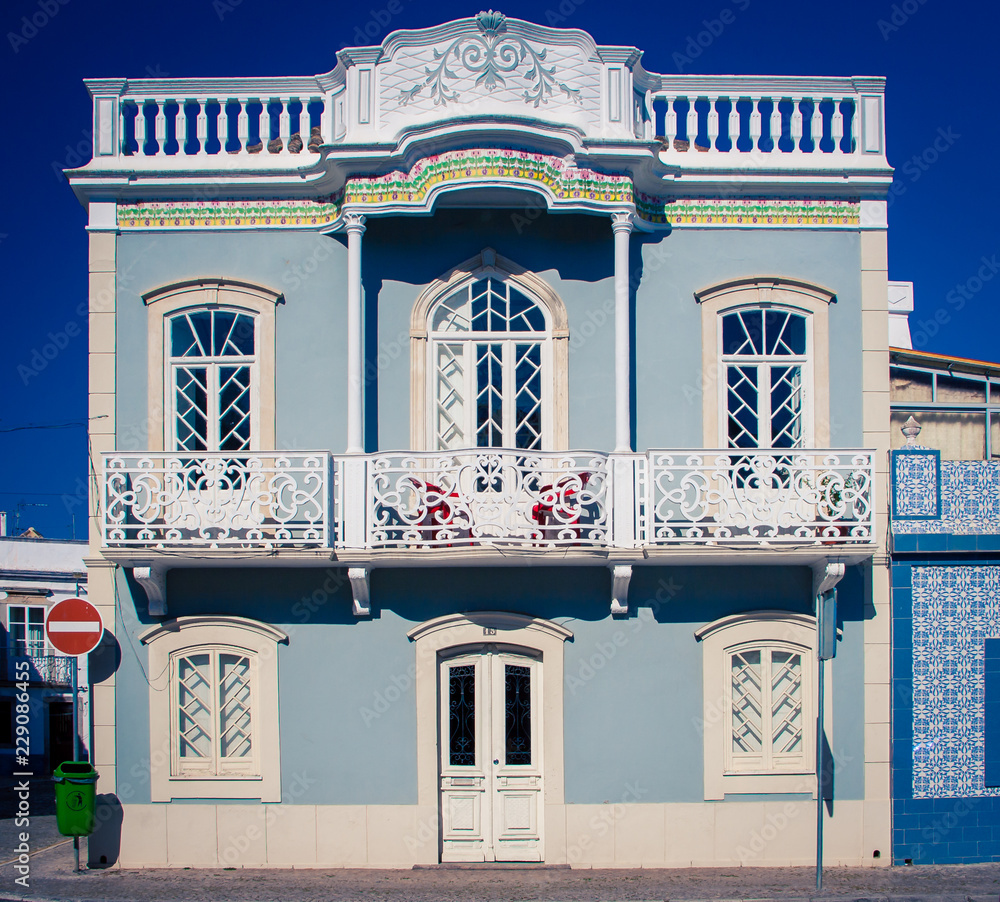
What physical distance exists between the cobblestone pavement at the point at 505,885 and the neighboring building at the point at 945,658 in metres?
0.48

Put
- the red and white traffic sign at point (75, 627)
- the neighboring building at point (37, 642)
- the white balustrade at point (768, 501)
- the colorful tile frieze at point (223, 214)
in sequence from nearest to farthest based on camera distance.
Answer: the white balustrade at point (768, 501) → the red and white traffic sign at point (75, 627) → the colorful tile frieze at point (223, 214) → the neighboring building at point (37, 642)

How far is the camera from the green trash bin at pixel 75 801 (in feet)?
36.5

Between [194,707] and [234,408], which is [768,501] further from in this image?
[194,707]

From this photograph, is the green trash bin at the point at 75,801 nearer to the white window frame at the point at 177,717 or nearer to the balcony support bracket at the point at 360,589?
the white window frame at the point at 177,717

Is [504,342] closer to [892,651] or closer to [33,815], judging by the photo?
[892,651]

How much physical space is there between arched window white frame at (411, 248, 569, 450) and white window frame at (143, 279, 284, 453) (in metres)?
1.65

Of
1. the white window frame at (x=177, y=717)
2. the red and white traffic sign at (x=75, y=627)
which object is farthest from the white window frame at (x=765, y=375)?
the red and white traffic sign at (x=75, y=627)

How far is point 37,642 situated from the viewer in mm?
26703

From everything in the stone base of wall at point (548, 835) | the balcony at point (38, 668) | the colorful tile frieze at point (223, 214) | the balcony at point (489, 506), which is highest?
the colorful tile frieze at point (223, 214)

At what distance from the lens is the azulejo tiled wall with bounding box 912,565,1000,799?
1153 centimetres

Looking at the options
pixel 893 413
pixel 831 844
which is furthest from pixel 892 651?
pixel 893 413

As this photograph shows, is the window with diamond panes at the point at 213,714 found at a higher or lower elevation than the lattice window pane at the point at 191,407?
lower

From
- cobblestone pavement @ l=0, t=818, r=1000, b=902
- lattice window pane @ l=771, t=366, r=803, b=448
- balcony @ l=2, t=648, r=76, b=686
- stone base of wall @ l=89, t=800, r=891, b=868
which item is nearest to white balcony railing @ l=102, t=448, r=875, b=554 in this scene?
lattice window pane @ l=771, t=366, r=803, b=448

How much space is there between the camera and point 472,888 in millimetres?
10570
